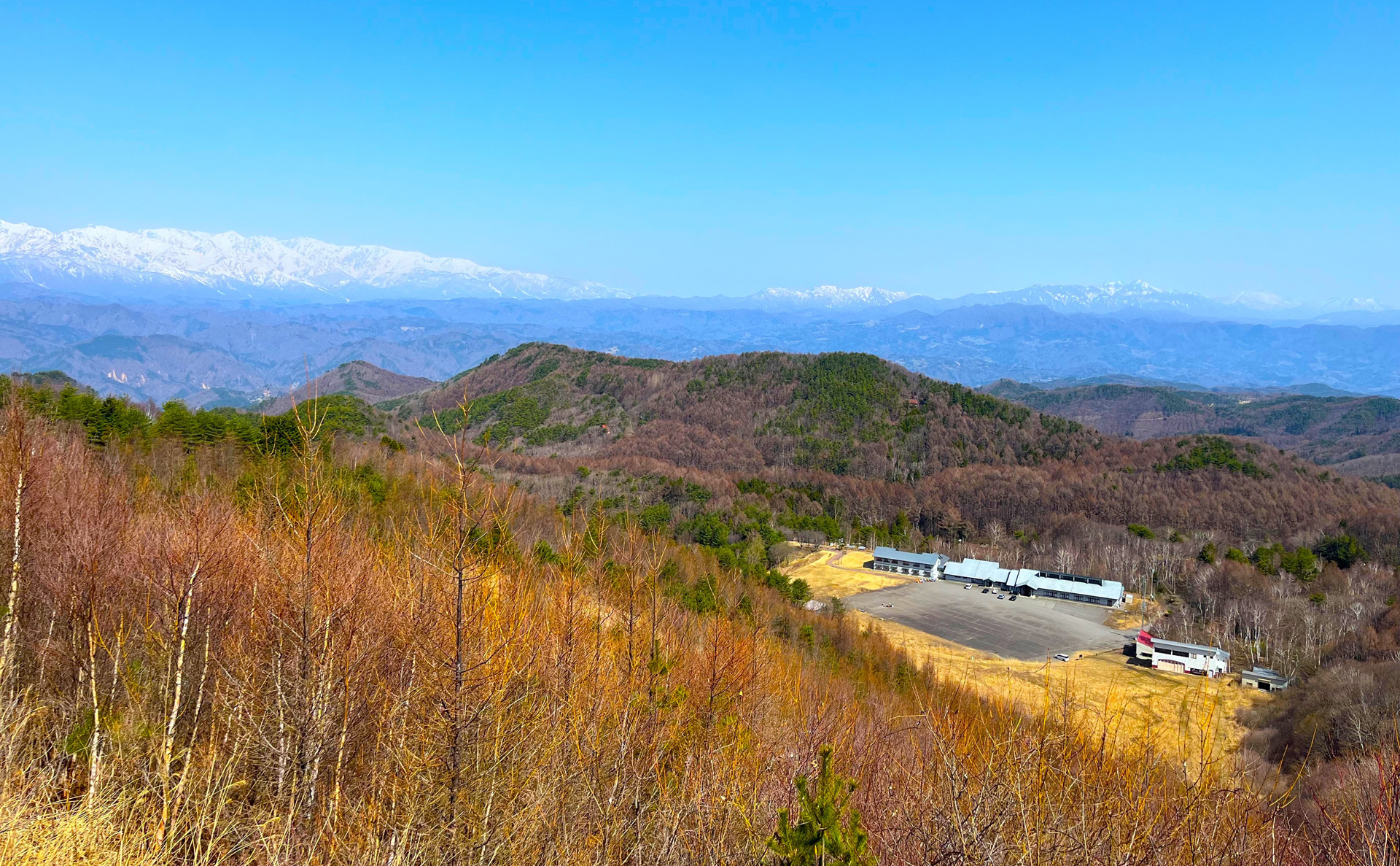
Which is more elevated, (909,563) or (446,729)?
(446,729)

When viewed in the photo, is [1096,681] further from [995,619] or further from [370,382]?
[370,382]

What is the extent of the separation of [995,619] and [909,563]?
11336 millimetres

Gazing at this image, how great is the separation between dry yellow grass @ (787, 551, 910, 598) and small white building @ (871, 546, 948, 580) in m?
1.12

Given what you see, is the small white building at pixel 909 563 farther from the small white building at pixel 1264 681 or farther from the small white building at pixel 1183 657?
the small white building at pixel 1264 681

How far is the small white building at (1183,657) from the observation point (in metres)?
32.0

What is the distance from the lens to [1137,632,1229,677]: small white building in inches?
1261

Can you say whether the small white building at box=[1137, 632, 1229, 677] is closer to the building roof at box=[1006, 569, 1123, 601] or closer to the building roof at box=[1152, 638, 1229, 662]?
the building roof at box=[1152, 638, 1229, 662]

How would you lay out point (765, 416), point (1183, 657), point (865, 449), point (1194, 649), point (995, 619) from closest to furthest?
point (1194, 649) < point (1183, 657) < point (995, 619) < point (865, 449) < point (765, 416)

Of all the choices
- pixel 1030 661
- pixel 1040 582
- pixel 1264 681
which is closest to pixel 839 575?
pixel 1040 582

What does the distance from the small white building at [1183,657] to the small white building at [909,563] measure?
1836 cm

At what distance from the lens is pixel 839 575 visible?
51094 millimetres

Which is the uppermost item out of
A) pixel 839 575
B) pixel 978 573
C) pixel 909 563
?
pixel 978 573

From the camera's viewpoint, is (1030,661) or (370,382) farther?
(370,382)

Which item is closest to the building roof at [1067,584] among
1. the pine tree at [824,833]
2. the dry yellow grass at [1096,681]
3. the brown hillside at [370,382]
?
the dry yellow grass at [1096,681]
